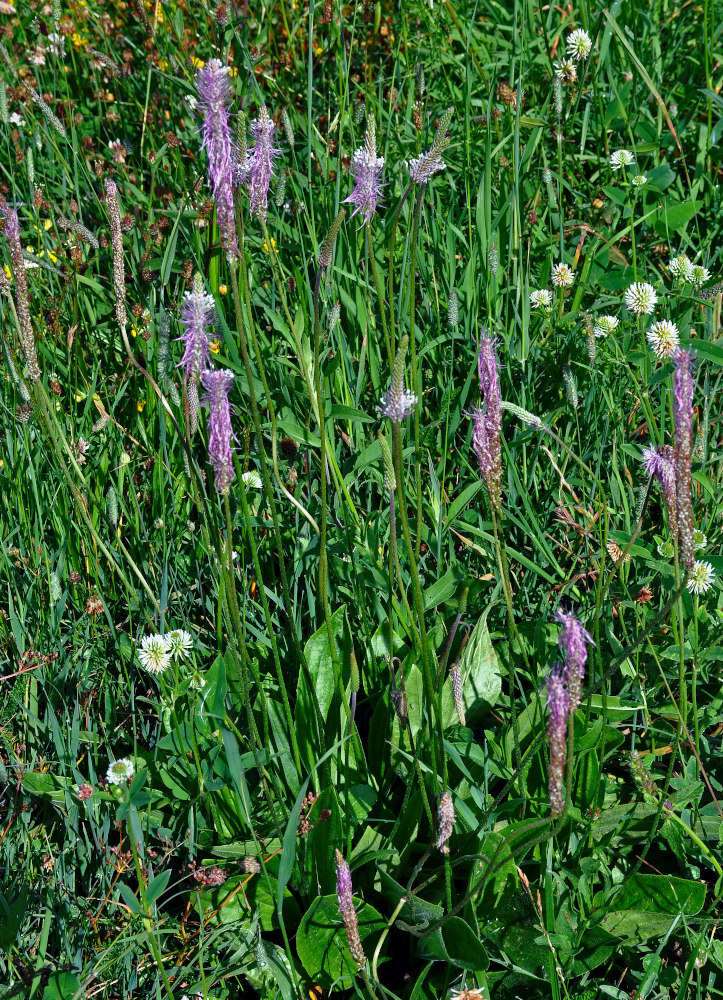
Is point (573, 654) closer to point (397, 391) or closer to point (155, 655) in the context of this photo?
point (397, 391)

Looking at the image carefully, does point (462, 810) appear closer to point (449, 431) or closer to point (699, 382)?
point (449, 431)

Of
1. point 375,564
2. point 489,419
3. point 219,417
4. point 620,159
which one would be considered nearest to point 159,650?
point 375,564

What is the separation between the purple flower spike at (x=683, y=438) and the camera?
1045 millimetres

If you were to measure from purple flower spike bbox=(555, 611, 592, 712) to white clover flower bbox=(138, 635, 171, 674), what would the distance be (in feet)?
2.82

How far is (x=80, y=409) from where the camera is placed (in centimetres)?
240

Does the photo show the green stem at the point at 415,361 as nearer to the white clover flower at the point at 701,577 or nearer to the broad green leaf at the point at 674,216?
the white clover flower at the point at 701,577

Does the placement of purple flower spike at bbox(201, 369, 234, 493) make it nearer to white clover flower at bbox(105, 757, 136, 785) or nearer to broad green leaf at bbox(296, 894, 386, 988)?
white clover flower at bbox(105, 757, 136, 785)

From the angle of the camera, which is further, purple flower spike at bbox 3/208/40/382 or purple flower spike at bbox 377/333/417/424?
purple flower spike at bbox 3/208/40/382

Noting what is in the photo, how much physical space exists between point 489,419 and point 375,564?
29.5 inches

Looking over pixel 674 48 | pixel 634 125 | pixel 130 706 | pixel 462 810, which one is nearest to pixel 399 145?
pixel 634 125

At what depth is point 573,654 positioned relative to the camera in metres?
1.04

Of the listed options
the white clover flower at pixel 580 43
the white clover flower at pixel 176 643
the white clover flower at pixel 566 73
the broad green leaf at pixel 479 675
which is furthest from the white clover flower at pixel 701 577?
the white clover flower at pixel 580 43

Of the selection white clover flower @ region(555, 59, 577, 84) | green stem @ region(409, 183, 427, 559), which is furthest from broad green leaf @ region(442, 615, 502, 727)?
white clover flower @ region(555, 59, 577, 84)

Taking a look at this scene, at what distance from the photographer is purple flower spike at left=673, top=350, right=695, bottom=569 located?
3.43 feet
